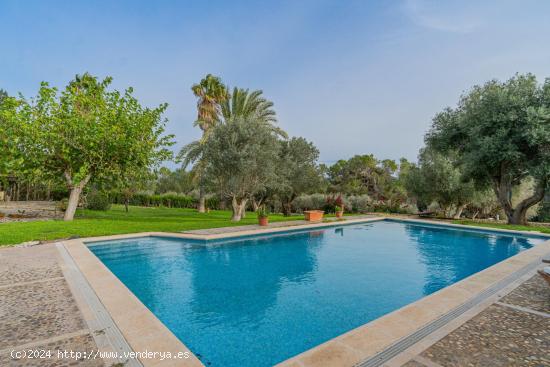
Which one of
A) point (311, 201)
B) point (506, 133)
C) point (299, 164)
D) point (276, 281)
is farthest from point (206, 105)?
point (506, 133)

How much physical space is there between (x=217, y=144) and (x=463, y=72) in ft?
57.0

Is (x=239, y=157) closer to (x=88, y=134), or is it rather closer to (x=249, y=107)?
(x=249, y=107)

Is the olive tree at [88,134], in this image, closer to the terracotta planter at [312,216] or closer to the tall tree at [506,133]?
the terracotta planter at [312,216]

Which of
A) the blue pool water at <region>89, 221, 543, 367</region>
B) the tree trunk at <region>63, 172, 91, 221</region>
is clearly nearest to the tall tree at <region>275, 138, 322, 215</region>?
the blue pool water at <region>89, 221, 543, 367</region>

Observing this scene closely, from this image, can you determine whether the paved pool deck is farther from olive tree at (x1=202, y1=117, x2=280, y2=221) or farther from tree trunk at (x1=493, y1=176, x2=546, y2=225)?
tree trunk at (x1=493, y1=176, x2=546, y2=225)

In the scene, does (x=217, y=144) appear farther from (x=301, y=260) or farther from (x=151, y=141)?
(x=301, y=260)

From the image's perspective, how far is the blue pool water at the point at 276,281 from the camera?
4.52m

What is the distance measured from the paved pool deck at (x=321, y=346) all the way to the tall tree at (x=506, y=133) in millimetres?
13310

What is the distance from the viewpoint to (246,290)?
263 inches

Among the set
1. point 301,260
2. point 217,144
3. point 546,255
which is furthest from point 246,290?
point 217,144

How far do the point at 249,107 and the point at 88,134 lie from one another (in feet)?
41.2

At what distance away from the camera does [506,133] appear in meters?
15.9

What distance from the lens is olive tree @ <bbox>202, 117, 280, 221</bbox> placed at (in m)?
17.6

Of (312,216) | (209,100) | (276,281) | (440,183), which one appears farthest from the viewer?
(209,100)
